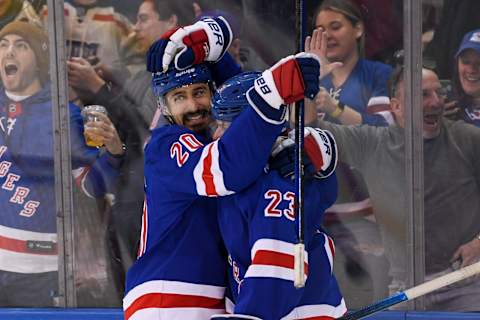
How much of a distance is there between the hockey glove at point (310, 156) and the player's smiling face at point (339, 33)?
162 centimetres

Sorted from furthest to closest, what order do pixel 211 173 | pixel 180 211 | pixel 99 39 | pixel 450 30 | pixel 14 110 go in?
pixel 14 110 < pixel 99 39 < pixel 450 30 < pixel 180 211 < pixel 211 173

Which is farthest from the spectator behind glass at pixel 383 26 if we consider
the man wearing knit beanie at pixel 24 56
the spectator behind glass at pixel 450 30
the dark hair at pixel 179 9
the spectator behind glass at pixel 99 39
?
the man wearing knit beanie at pixel 24 56

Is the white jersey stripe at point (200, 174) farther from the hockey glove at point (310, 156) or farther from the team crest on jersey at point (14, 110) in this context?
the team crest on jersey at point (14, 110)

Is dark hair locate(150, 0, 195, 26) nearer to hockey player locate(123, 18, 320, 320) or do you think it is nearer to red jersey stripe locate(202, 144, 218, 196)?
hockey player locate(123, 18, 320, 320)

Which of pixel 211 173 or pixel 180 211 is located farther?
pixel 180 211

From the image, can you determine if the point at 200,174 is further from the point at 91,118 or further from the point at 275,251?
the point at 91,118

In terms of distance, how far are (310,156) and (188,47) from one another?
1.71ft

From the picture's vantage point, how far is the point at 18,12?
4.71 m

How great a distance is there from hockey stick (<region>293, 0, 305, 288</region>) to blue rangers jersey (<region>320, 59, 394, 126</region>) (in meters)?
1.71

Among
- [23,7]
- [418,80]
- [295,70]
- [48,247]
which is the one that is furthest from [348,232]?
[295,70]

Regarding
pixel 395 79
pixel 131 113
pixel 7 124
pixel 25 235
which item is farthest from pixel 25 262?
pixel 395 79

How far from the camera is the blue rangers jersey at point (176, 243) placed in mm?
2973

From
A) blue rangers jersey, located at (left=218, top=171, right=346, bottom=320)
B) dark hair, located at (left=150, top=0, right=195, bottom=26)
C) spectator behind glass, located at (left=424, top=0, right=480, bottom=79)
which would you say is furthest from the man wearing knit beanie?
blue rangers jersey, located at (left=218, top=171, right=346, bottom=320)

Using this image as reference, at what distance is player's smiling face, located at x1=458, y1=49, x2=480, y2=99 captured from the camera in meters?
4.43
